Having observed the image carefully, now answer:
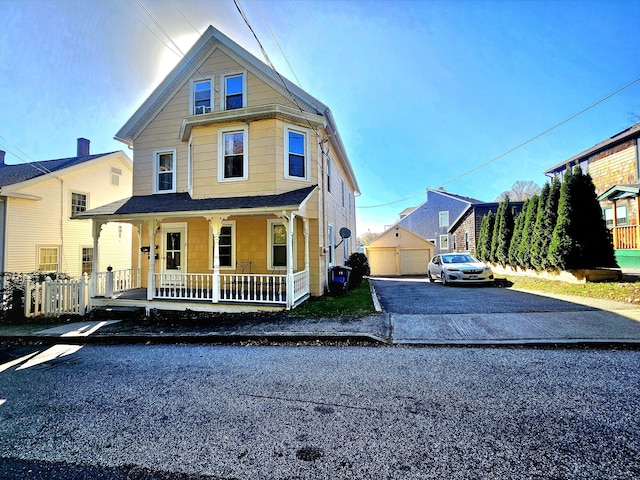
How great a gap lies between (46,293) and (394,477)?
10986 mm

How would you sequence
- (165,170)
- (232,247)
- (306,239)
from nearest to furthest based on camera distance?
(306,239) < (232,247) < (165,170)

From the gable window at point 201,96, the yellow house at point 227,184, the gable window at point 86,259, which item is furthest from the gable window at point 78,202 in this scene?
the gable window at point 201,96

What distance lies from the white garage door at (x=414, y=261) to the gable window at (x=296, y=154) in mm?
17100

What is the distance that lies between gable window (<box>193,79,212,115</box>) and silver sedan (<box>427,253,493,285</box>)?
12.2 meters

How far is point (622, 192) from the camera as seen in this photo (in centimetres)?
1370

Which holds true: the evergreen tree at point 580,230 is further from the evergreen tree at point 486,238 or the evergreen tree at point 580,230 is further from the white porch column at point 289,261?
the white porch column at point 289,261

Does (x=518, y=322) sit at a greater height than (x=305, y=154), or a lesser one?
lesser

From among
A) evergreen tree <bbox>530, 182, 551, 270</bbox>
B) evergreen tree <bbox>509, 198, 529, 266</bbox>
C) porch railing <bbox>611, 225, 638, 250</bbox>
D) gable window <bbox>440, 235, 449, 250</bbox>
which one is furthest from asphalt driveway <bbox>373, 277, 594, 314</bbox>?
gable window <bbox>440, 235, 449, 250</bbox>

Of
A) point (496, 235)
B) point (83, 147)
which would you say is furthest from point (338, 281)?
point (83, 147)

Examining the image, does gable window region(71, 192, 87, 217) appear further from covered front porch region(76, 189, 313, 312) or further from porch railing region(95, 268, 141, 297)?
porch railing region(95, 268, 141, 297)

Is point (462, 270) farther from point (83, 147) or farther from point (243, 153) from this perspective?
point (83, 147)

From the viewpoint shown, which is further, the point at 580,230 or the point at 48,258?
the point at 48,258

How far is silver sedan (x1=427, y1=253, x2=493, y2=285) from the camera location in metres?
13.0

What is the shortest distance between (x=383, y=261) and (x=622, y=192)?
15.1m
